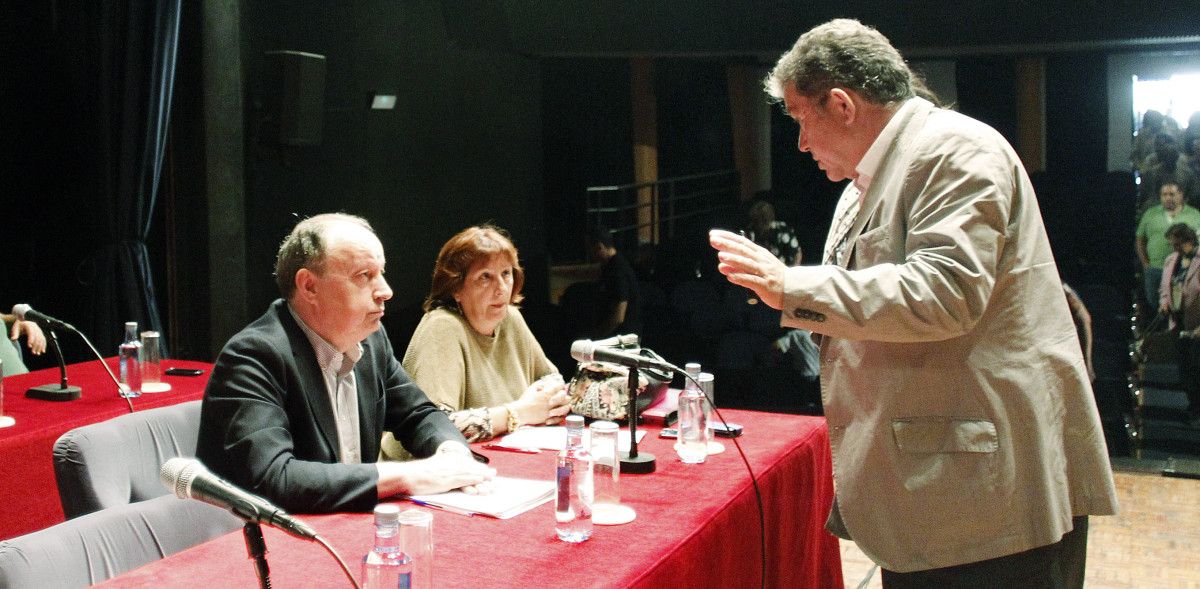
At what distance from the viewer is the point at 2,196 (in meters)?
5.39

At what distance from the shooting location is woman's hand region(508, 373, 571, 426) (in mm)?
2836

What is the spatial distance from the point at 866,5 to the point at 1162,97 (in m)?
1.58

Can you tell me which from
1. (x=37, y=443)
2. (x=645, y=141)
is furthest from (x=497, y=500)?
(x=645, y=141)

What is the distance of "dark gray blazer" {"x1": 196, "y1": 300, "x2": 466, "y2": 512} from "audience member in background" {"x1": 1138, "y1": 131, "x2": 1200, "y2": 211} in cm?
451

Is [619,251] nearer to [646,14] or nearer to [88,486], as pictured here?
[646,14]

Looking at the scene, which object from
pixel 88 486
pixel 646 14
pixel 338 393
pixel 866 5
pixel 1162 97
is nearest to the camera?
pixel 88 486

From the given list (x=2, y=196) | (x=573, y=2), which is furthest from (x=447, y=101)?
(x=2, y=196)

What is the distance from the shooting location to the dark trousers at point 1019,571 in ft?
5.94

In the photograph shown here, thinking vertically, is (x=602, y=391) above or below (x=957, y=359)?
below

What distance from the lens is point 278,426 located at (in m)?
2.09

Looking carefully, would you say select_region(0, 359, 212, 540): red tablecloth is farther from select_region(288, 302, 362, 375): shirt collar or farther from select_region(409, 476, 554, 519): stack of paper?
select_region(409, 476, 554, 519): stack of paper

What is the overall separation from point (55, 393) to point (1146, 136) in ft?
16.1

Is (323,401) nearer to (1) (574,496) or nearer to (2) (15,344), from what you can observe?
(1) (574,496)

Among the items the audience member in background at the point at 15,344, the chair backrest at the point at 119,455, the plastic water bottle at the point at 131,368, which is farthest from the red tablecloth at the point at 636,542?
the audience member in background at the point at 15,344
